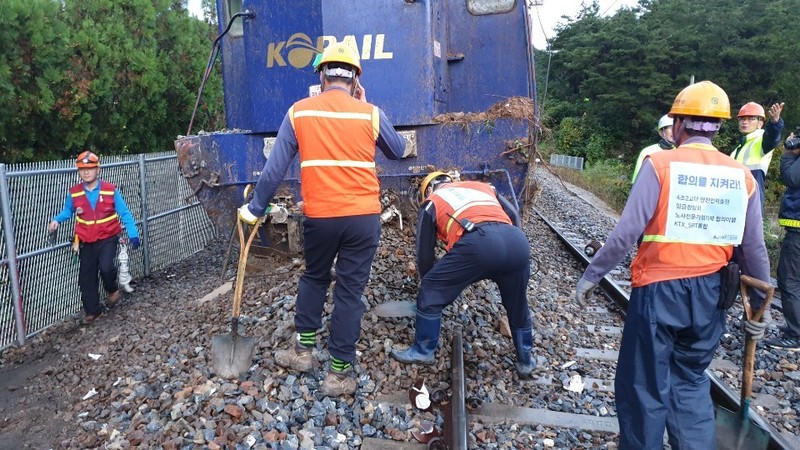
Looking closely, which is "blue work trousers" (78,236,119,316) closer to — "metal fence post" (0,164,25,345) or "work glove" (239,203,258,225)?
"metal fence post" (0,164,25,345)

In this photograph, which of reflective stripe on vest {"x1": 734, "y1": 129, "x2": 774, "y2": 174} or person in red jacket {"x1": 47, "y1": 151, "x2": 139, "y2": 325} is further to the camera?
reflective stripe on vest {"x1": 734, "y1": 129, "x2": 774, "y2": 174}

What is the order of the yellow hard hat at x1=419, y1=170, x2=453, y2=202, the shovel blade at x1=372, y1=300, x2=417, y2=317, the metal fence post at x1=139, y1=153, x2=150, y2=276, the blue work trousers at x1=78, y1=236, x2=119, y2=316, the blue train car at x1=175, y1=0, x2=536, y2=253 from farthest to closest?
the metal fence post at x1=139, y1=153, x2=150, y2=276, the blue work trousers at x1=78, y1=236, x2=119, y2=316, the blue train car at x1=175, y1=0, x2=536, y2=253, the yellow hard hat at x1=419, y1=170, x2=453, y2=202, the shovel blade at x1=372, y1=300, x2=417, y2=317

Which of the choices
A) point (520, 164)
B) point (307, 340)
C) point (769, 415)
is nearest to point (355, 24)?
point (520, 164)

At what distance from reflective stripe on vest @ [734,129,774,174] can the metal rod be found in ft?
12.4

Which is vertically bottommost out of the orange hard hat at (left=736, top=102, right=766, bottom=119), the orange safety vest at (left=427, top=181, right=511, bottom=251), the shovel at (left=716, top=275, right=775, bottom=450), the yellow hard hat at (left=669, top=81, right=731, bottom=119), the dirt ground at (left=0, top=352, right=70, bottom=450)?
the dirt ground at (left=0, top=352, right=70, bottom=450)

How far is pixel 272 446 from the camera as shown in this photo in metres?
2.99

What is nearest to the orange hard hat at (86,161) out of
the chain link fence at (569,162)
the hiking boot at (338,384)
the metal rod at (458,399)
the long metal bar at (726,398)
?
the hiking boot at (338,384)

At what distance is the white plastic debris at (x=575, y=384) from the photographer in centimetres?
401

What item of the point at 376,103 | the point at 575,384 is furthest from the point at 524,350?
the point at 376,103

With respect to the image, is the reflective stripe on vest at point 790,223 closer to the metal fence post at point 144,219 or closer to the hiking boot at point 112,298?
the hiking boot at point 112,298

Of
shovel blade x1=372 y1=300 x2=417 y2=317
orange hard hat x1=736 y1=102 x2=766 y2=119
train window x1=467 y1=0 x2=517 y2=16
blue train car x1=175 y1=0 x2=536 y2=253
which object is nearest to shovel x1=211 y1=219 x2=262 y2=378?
shovel blade x1=372 y1=300 x2=417 y2=317

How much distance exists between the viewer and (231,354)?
3613mm

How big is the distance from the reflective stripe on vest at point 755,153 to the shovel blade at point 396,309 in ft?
12.6

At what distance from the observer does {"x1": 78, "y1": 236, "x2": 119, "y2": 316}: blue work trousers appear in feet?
19.0
